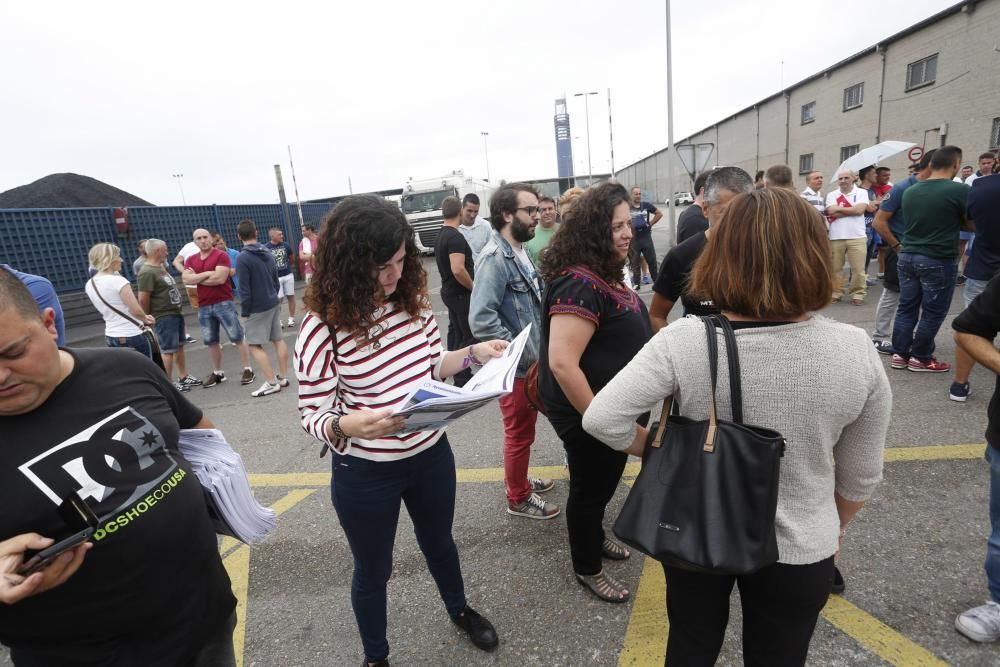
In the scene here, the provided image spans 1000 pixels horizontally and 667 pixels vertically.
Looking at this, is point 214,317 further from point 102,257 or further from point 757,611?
point 757,611

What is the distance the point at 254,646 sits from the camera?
2.38m

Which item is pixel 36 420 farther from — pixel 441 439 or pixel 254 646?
pixel 254 646

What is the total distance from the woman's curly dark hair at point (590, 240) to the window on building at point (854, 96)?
28.6 m

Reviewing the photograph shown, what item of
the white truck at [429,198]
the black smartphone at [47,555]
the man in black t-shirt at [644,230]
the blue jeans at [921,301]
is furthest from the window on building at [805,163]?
the black smartphone at [47,555]

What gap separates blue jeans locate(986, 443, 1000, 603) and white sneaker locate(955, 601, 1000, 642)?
0.05 meters

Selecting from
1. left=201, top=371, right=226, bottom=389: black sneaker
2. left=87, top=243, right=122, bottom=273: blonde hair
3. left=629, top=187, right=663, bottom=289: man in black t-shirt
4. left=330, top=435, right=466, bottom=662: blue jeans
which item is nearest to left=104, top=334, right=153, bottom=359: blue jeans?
left=87, top=243, right=122, bottom=273: blonde hair

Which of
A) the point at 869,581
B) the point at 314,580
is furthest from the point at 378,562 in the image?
the point at 869,581

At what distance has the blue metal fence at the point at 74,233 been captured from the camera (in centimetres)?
1121

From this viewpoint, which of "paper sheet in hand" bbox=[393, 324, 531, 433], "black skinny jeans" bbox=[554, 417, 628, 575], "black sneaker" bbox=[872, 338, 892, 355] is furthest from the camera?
"black sneaker" bbox=[872, 338, 892, 355]

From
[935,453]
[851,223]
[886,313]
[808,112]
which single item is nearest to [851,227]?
[851,223]

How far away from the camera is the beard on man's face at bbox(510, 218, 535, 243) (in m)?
3.09

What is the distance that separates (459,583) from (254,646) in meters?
1.00

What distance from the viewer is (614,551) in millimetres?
2750

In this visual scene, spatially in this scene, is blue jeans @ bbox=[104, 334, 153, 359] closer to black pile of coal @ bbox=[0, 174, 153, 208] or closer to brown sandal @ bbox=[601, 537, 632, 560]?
brown sandal @ bbox=[601, 537, 632, 560]
